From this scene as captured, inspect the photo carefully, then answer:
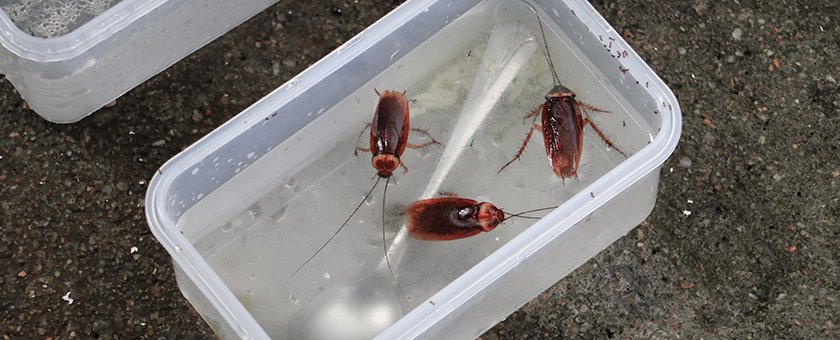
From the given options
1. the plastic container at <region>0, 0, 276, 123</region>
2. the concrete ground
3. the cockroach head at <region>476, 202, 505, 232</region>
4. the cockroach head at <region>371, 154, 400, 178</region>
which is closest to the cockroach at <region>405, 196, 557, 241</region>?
the cockroach head at <region>476, 202, 505, 232</region>

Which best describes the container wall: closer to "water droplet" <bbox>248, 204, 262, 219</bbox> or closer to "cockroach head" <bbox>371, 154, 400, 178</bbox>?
"cockroach head" <bbox>371, 154, 400, 178</bbox>

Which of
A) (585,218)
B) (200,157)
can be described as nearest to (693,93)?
(585,218)

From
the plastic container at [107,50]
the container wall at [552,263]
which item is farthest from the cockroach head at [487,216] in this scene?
the plastic container at [107,50]

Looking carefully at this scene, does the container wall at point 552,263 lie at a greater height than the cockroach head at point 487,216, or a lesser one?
lesser

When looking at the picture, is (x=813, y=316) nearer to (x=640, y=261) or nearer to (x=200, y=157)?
(x=640, y=261)

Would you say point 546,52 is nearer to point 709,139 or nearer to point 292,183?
point 709,139

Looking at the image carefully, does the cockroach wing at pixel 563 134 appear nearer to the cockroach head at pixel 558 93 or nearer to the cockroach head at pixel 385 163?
the cockroach head at pixel 558 93

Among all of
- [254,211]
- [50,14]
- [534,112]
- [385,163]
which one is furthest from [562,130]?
[50,14]
